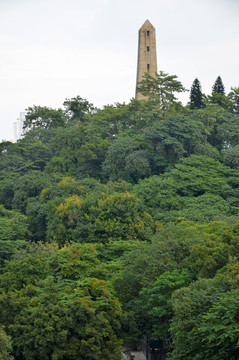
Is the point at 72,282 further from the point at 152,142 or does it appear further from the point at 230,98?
the point at 230,98

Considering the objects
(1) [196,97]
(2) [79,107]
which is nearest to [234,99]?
(1) [196,97]

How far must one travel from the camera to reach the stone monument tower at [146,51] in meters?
52.9

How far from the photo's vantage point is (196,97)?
160ft

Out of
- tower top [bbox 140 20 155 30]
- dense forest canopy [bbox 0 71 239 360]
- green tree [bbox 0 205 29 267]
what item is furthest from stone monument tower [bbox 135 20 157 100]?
green tree [bbox 0 205 29 267]

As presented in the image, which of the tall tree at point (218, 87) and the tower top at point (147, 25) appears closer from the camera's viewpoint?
the tall tree at point (218, 87)

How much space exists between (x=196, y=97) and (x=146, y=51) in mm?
7916

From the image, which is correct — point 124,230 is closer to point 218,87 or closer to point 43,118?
point 218,87

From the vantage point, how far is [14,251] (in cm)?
3306

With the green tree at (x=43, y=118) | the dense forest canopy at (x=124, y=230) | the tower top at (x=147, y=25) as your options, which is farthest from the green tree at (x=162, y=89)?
Result: the green tree at (x=43, y=118)

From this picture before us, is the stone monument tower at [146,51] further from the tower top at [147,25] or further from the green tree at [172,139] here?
the green tree at [172,139]

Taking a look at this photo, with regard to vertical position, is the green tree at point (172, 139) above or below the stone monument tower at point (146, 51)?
below

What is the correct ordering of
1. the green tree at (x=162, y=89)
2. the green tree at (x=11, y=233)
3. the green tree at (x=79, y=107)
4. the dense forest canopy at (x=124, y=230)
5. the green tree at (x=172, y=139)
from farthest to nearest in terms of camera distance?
1. the green tree at (x=79, y=107)
2. the green tree at (x=162, y=89)
3. the green tree at (x=172, y=139)
4. the green tree at (x=11, y=233)
5. the dense forest canopy at (x=124, y=230)

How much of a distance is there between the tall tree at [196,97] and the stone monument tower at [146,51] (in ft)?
18.7

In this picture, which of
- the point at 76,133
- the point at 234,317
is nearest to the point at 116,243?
the point at 234,317
